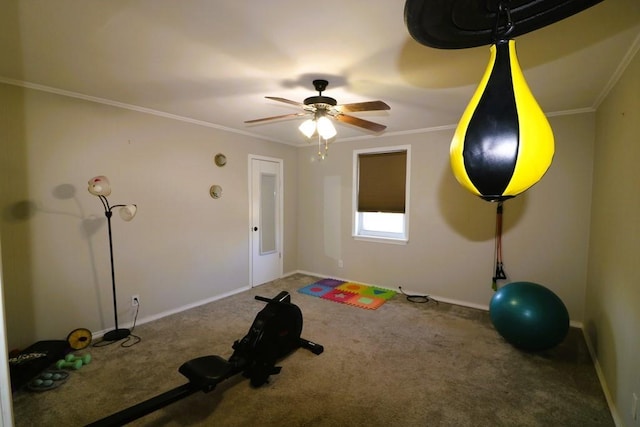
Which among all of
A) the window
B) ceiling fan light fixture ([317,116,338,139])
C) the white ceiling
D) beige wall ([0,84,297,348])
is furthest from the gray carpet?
the white ceiling

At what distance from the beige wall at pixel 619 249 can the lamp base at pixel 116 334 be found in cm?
412

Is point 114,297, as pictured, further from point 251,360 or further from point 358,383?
point 358,383

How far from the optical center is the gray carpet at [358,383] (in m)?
2.06

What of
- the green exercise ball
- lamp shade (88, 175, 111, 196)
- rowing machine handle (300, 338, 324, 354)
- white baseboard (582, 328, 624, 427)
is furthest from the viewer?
rowing machine handle (300, 338, 324, 354)

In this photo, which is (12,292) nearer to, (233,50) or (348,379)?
(233,50)

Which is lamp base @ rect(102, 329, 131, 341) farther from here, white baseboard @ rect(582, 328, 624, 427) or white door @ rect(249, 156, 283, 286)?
white baseboard @ rect(582, 328, 624, 427)

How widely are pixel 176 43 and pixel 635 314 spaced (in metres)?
3.32

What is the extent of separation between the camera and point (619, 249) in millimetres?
2172

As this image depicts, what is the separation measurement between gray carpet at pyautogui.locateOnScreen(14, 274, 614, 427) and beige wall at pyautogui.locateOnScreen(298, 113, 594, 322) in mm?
750

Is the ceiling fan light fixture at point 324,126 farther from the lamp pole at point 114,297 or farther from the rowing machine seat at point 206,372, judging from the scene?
the lamp pole at point 114,297

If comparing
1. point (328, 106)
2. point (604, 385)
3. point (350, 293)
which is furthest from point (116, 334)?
point (604, 385)

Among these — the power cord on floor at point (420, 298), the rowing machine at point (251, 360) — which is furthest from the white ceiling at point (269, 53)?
the power cord on floor at point (420, 298)

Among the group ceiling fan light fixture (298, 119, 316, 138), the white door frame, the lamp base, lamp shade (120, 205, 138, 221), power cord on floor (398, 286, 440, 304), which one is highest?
ceiling fan light fixture (298, 119, 316, 138)

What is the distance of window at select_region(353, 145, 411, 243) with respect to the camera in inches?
181
